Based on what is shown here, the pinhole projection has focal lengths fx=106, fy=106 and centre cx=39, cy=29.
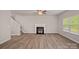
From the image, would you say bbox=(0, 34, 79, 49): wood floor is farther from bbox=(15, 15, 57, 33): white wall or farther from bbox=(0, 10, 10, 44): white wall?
bbox=(15, 15, 57, 33): white wall

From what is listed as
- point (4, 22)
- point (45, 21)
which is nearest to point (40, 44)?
point (4, 22)

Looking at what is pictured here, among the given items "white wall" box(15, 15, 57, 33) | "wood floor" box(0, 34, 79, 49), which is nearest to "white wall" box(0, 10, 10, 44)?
"wood floor" box(0, 34, 79, 49)

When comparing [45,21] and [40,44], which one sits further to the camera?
[45,21]

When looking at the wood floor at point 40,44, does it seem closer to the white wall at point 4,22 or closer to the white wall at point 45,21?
the white wall at point 4,22

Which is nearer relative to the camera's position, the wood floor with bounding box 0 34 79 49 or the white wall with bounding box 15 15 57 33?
the wood floor with bounding box 0 34 79 49

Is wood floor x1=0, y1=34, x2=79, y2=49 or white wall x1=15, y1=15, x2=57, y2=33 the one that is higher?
white wall x1=15, y1=15, x2=57, y2=33

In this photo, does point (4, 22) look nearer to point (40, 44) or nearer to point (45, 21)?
point (40, 44)
